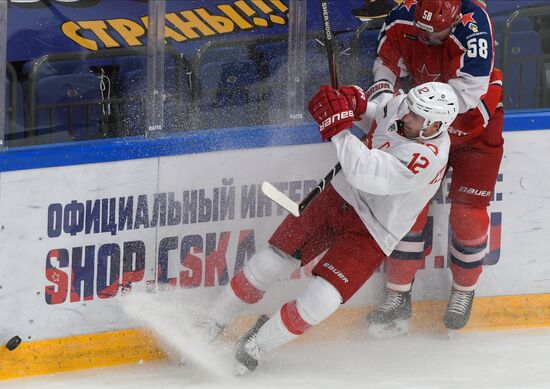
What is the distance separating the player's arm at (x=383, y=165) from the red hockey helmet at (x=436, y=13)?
20.7 inches

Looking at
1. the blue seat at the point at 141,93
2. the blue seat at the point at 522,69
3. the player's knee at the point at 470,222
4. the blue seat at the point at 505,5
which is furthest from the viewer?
the blue seat at the point at 505,5

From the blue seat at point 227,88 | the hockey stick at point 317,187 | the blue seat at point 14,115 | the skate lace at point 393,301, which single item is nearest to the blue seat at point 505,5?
the hockey stick at point 317,187

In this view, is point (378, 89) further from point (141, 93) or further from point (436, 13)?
point (141, 93)

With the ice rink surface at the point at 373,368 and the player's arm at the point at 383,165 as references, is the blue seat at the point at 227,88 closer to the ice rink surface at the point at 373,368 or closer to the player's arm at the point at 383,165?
the player's arm at the point at 383,165

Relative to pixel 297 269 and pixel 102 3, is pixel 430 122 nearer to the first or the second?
pixel 297 269

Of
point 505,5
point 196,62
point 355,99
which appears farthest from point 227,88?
point 505,5

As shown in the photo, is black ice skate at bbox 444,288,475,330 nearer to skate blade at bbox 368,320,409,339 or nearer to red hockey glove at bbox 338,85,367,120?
skate blade at bbox 368,320,409,339

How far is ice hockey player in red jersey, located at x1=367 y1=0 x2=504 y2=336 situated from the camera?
4.32m

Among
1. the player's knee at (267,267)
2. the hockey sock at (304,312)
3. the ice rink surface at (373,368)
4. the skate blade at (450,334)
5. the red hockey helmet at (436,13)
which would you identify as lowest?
the ice rink surface at (373,368)

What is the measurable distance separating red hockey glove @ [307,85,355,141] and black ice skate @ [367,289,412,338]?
100 cm

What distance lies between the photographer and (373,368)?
4465 millimetres

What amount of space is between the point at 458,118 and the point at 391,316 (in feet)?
2.98

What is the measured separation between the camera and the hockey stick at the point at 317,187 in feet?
13.6

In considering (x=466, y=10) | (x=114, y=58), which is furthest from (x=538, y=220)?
(x=114, y=58)
